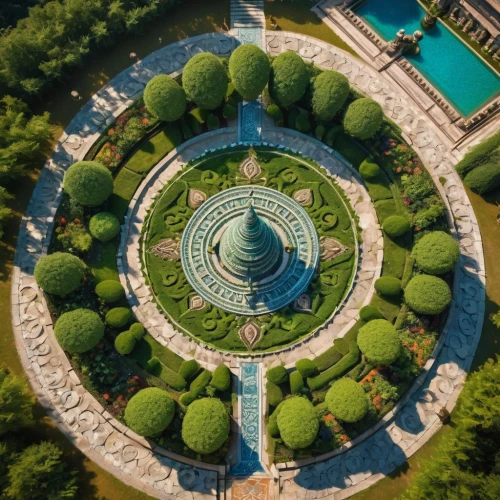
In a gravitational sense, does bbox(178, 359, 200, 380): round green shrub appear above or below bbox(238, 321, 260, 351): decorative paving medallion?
below

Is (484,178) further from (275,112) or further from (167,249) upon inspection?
(167,249)

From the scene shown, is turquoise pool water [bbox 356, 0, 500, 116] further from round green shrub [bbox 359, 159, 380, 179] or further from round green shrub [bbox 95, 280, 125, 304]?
round green shrub [bbox 95, 280, 125, 304]

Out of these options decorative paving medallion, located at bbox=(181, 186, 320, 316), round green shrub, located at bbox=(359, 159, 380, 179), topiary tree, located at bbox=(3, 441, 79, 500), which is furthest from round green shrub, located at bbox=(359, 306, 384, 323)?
topiary tree, located at bbox=(3, 441, 79, 500)

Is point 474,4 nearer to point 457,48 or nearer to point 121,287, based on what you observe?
point 457,48

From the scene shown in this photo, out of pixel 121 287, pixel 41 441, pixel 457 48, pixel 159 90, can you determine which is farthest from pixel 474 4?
pixel 41 441

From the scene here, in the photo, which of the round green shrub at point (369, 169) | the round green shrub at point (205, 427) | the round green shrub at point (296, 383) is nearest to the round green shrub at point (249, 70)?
the round green shrub at point (369, 169)

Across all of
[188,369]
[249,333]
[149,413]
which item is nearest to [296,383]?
[249,333]

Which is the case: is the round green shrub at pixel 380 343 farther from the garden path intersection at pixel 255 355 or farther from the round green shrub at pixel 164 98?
the round green shrub at pixel 164 98
